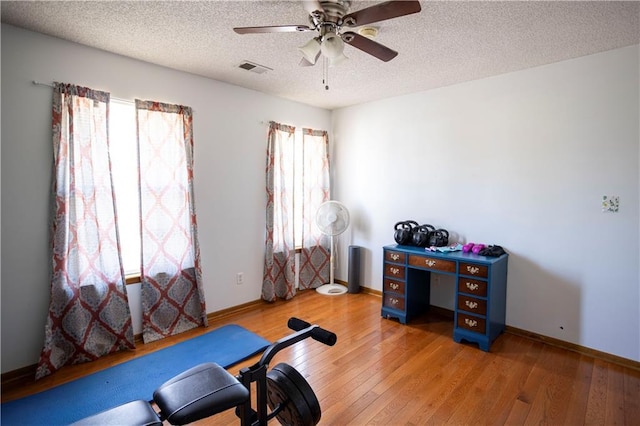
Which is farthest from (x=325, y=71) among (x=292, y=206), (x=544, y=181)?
(x=544, y=181)

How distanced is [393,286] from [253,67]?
2608mm

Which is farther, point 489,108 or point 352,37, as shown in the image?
point 489,108

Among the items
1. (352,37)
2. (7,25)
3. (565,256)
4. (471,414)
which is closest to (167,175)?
(7,25)

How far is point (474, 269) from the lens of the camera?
2869mm

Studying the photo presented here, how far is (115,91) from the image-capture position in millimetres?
2736

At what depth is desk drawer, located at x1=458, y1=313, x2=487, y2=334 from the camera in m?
2.83

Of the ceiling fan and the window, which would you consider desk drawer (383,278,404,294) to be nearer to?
the ceiling fan

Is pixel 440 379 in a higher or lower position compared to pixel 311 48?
lower

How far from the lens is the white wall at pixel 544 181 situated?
2.57 meters

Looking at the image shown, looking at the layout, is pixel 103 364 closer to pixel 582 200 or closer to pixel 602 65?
pixel 582 200

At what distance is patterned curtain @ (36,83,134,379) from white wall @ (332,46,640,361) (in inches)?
120

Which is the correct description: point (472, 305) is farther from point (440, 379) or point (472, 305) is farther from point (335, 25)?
point (335, 25)

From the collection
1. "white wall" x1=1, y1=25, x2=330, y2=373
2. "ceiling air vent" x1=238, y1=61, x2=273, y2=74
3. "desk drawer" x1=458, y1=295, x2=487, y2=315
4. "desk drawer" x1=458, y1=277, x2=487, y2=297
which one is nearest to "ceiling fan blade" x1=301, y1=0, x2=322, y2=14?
"ceiling air vent" x1=238, y1=61, x2=273, y2=74

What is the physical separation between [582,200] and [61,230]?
423 centimetres
